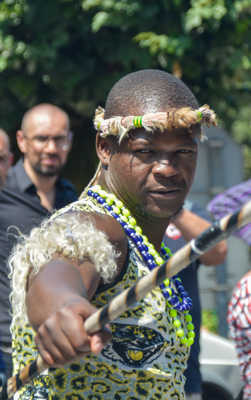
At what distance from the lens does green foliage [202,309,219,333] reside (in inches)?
388

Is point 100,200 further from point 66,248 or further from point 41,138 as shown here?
point 41,138

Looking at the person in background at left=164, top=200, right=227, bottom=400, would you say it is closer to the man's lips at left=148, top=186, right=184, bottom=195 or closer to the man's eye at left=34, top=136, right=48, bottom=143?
the man's eye at left=34, top=136, right=48, bottom=143

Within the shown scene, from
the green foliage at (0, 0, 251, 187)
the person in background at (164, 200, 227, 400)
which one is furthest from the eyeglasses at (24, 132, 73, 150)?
the green foliage at (0, 0, 251, 187)

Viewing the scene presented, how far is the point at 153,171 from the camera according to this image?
2.14m

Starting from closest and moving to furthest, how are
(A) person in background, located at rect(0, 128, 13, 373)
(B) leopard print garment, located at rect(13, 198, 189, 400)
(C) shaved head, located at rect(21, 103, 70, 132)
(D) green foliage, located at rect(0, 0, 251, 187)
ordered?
(B) leopard print garment, located at rect(13, 198, 189, 400) < (A) person in background, located at rect(0, 128, 13, 373) < (C) shaved head, located at rect(21, 103, 70, 132) < (D) green foliage, located at rect(0, 0, 251, 187)

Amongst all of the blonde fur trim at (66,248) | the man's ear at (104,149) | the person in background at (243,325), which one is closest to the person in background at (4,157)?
the person in background at (243,325)

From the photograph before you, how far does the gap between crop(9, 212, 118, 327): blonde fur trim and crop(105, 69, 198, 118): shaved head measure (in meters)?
0.44

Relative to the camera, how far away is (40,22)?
7.43 m

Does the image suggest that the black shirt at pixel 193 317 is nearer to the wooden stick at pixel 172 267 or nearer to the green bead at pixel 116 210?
the green bead at pixel 116 210

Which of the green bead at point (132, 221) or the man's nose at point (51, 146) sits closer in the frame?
the green bead at point (132, 221)

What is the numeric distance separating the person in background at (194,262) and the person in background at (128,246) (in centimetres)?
120

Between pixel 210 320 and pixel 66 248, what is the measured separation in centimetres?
837

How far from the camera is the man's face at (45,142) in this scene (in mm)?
4762

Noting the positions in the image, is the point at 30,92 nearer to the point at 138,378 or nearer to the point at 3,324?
the point at 3,324
